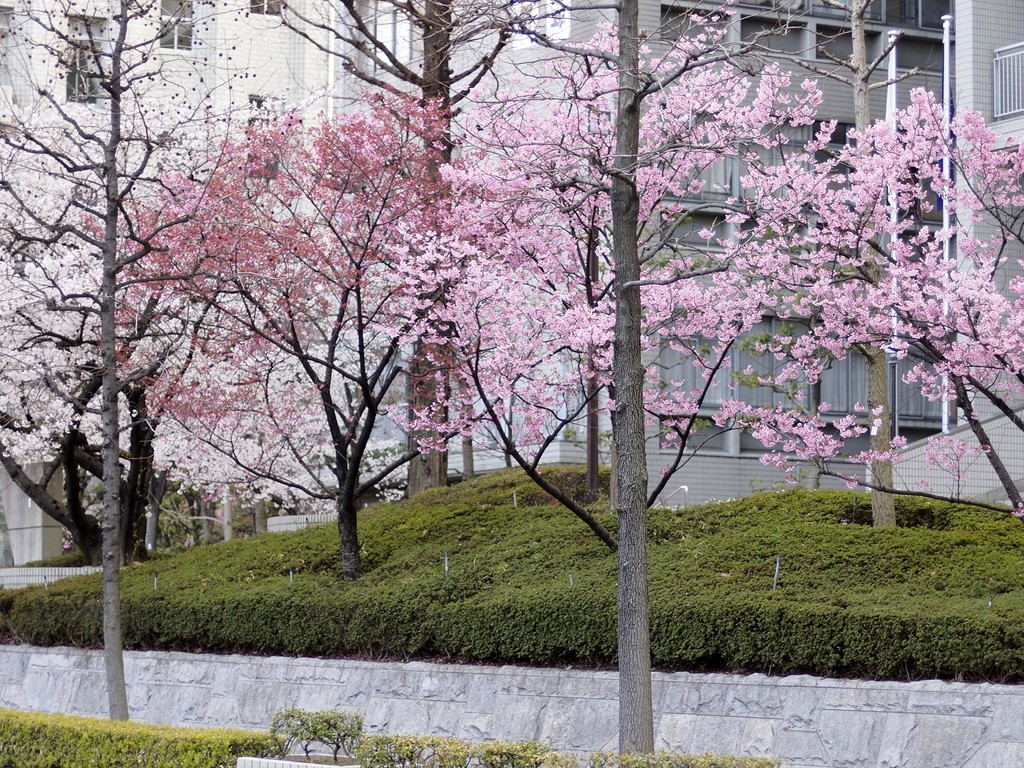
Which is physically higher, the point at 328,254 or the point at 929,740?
the point at 328,254

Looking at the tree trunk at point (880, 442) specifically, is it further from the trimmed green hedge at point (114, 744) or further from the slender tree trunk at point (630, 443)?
the trimmed green hedge at point (114, 744)

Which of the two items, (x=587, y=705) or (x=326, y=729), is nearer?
(x=326, y=729)

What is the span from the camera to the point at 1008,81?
2034cm

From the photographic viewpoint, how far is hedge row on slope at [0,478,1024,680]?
1093 cm

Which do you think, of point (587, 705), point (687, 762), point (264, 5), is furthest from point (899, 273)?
point (264, 5)

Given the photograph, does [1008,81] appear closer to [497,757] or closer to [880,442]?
[880,442]

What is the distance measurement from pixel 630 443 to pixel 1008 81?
1352 cm

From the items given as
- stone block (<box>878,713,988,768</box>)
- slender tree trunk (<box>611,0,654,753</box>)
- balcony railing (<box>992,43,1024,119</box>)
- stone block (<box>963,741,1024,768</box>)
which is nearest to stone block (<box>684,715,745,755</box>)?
stone block (<box>878,713,988,768</box>)

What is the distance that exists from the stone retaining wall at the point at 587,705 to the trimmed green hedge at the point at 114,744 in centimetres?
280

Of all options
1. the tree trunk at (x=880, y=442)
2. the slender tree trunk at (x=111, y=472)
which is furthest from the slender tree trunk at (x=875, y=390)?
the slender tree trunk at (x=111, y=472)

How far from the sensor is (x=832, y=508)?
15133mm

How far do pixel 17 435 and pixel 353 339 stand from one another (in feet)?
18.9

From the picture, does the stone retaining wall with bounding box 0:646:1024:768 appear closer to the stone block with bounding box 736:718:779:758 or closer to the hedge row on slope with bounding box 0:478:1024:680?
the stone block with bounding box 736:718:779:758

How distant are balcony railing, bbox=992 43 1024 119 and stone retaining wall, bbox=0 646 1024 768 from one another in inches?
487
